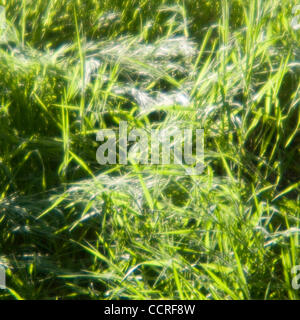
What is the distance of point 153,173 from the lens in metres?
1.34

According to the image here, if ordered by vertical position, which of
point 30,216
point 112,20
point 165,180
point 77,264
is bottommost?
point 77,264

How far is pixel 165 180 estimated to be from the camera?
4.41ft

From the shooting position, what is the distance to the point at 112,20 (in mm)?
1835

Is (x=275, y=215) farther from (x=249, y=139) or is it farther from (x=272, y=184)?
(x=249, y=139)

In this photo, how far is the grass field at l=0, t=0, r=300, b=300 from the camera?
122 centimetres

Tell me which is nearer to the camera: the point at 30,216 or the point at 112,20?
the point at 30,216

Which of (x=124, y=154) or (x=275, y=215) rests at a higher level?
(x=124, y=154)

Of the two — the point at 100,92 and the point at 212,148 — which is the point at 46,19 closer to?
the point at 100,92

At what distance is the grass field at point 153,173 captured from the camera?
1225mm
